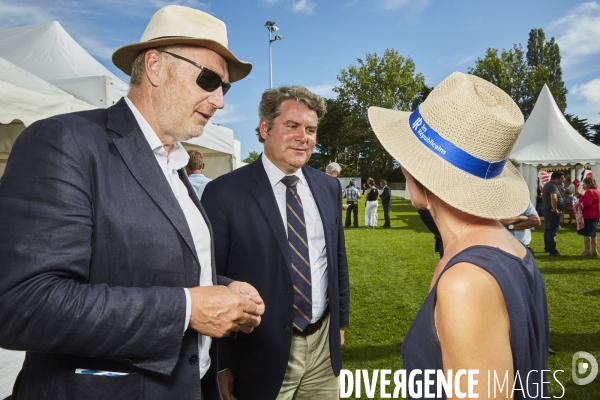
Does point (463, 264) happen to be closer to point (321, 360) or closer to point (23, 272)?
point (23, 272)

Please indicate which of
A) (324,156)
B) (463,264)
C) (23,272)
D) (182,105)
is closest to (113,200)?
(23,272)

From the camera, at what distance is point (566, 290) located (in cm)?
735

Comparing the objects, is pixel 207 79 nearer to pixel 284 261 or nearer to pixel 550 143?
pixel 284 261

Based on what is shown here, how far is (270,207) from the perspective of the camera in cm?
252

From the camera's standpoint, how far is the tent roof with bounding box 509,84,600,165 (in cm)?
1695

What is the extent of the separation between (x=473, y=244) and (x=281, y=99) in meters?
2.02

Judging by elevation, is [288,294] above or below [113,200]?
below

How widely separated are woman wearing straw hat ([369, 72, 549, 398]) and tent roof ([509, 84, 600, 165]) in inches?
655

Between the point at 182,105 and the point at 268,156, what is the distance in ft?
3.63

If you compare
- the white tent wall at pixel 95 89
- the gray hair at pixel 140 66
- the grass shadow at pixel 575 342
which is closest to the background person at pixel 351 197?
the grass shadow at pixel 575 342

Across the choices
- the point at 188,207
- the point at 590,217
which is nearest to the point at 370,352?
the point at 188,207

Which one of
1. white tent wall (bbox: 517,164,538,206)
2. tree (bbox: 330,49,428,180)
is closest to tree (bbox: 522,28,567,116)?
tree (bbox: 330,49,428,180)

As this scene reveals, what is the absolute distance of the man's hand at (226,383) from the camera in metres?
2.33

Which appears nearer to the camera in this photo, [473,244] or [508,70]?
[473,244]
